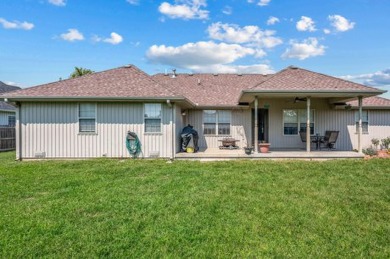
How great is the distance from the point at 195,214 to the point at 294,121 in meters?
11.5

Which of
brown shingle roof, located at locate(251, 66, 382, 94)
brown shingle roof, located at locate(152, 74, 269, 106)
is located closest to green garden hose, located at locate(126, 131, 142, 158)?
brown shingle roof, located at locate(152, 74, 269, 106)

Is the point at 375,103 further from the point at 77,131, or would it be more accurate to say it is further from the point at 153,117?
the point at 77,131

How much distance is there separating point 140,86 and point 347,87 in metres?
8.53

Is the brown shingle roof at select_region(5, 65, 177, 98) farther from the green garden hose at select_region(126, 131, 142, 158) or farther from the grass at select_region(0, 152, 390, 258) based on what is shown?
the grass at select_region(0, 152, 390, 258)

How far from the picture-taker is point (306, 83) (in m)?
11.3

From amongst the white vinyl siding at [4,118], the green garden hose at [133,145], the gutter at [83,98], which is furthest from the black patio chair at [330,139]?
the white vinyl siding at [4,118]

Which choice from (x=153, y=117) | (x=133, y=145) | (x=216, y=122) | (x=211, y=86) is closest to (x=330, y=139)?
(x=216, y=122)

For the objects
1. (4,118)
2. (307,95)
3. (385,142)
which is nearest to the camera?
(307,95)

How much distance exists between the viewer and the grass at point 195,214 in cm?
355

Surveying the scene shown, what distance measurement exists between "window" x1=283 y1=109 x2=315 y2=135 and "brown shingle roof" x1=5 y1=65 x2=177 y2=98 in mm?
6983

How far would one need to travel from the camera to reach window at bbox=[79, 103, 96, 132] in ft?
37.5

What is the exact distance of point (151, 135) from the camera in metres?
11.5

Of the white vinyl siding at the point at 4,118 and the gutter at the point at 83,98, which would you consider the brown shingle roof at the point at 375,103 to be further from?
the white vinyl siding at the point at 4,118

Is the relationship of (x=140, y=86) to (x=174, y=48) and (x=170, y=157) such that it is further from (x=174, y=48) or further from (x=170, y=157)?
(x=174, y=48)
